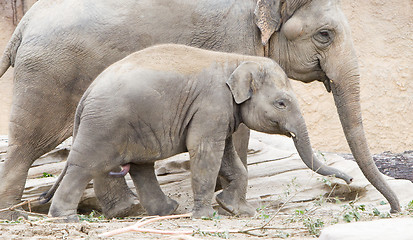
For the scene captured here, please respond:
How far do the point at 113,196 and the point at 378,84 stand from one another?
19.4ft

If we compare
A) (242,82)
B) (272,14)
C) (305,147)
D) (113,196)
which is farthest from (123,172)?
(272,14)

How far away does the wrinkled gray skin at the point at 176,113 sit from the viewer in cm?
555

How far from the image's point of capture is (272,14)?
6.51m

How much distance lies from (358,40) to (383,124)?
1.26 meters

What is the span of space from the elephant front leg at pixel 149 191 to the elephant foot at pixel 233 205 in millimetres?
414

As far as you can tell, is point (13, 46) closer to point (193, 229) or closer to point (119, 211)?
point (119, 211)

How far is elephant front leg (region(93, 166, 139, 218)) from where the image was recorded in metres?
6.28

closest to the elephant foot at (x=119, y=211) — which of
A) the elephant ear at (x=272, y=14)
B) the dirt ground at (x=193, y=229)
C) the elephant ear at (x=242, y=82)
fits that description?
the dirt ground at (x=193, y=229)

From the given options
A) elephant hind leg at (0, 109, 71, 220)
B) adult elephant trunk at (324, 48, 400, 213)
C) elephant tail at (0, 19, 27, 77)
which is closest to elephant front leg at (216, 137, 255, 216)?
adult elephant trunk at (324, 48, 400, 213)

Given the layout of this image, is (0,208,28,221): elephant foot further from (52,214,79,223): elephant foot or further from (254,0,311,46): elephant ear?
(254,0,311,46): elephant ear

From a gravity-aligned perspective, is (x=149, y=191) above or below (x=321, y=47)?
below

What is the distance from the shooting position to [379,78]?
11172 mm

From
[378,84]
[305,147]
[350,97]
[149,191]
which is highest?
[350,97]

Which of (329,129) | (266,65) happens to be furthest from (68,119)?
(329,129)
